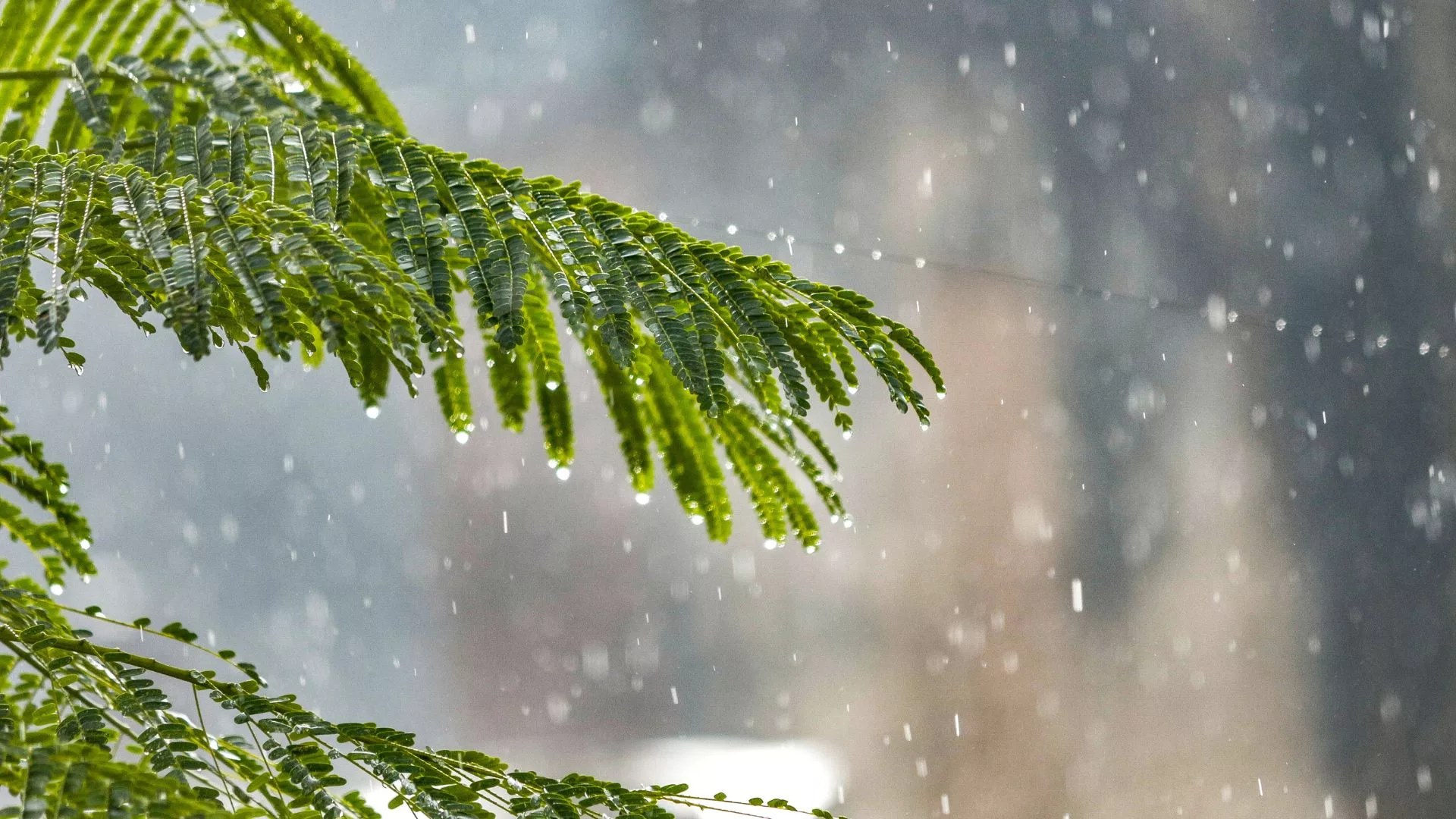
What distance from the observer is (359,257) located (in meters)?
0.51

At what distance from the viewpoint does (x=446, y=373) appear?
925 millimetres

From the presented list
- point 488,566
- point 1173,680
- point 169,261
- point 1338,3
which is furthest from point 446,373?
point 1338,3

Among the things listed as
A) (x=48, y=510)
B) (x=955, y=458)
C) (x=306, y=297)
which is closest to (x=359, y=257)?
(x=306, y=297)

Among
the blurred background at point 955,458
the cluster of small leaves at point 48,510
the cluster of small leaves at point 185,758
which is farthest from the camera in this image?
the blurred background at point 955,458

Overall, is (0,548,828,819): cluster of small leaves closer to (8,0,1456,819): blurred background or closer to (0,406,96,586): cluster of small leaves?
(0,406,96,586): cluster of small leaves

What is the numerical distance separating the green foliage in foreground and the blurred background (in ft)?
6.60

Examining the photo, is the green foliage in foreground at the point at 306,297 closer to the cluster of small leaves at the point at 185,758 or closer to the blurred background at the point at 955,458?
the cluster of small leaves at the point at 185,758

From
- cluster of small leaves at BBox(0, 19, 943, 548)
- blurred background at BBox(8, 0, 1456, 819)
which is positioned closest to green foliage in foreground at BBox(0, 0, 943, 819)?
cluster of small leaves at BBox(0, 19, 943, 548)

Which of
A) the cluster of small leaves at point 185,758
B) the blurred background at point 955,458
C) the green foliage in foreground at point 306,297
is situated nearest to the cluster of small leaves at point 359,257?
the green foliage in foreground at point 306,297

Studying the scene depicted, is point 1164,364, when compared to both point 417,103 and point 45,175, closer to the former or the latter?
point 417,103

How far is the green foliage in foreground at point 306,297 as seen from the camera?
1.68ft

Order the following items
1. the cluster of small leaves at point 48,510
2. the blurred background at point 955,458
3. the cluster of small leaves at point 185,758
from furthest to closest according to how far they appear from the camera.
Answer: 1. the blurred background at point 955,458
2. the cluster of small leaves at point 48,510
3. the cluster of small leaves at point 185,758

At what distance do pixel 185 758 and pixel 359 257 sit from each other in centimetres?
26

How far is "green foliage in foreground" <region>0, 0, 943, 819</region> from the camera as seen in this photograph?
20.1 inches
